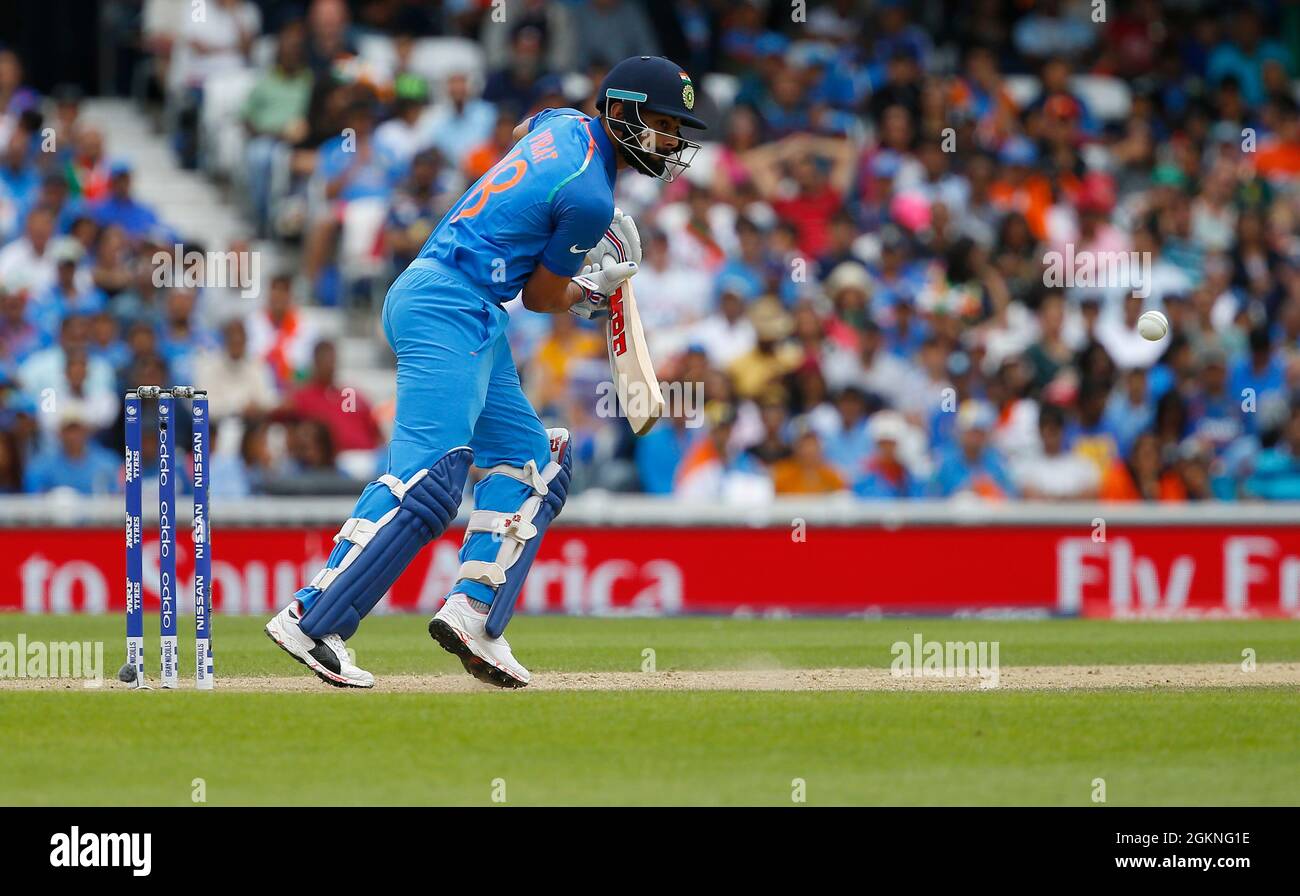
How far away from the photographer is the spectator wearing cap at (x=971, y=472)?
1634cm

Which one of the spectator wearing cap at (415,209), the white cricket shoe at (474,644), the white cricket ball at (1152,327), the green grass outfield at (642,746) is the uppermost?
the spectator wearing cap at (415,209)

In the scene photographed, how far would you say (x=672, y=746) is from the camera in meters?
7.46

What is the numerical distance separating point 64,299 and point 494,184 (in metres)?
8.81

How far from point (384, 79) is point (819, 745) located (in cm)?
1302

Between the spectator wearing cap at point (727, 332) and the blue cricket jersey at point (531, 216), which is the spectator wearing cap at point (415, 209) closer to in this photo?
the spectator wearing cap at point (727, 332)

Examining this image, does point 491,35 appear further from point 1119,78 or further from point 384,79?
point 1119,78

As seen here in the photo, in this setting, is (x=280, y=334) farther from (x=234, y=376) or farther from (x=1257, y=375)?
(x=1257, y=375)

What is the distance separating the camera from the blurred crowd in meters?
16.2

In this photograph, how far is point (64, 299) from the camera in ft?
54.3

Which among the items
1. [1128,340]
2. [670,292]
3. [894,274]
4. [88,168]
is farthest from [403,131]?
[1128,340]

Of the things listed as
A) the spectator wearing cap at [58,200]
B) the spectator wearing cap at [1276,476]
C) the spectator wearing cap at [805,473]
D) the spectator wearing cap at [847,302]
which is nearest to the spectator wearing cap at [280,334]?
the spectator wearing cap at [58,200]

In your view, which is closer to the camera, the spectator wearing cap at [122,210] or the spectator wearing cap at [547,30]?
the spectator wearing cap at [122,210]

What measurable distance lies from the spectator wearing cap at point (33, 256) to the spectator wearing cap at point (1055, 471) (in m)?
7.81
